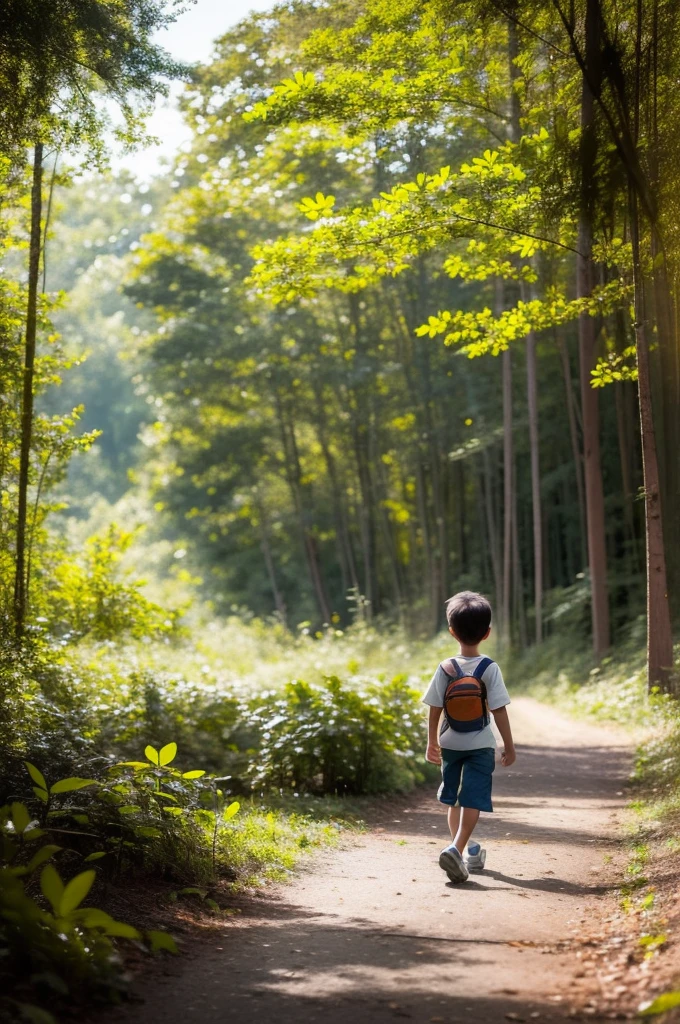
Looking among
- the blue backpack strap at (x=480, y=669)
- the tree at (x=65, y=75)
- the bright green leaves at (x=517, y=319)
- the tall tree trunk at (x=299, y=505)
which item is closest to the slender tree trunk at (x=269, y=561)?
the tall tree trunk at (x=299, y=505)

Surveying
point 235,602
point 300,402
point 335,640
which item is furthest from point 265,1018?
point 235,602

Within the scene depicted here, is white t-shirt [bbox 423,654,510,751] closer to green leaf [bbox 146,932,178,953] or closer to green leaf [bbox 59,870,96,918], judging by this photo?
green leaf [bbox 146,932,178,953]

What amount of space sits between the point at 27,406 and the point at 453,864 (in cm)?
496

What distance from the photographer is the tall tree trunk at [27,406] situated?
26.1ft

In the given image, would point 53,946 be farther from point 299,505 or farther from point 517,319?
point 299,505

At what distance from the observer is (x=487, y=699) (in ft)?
19.8

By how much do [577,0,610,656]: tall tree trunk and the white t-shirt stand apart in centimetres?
413

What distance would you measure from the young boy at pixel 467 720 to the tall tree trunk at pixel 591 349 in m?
3.97

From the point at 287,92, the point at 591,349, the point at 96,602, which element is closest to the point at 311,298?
the point at 287,92

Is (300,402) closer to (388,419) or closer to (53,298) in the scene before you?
(388,419)

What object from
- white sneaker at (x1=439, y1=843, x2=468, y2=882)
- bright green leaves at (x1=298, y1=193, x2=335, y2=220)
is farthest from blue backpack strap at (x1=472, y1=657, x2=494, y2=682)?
bright green leaves at (x1=298, y1=193, x2=335, y2=220)

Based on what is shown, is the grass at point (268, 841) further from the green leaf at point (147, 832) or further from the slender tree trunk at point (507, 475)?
the slender tree trunk at point (507, 475)

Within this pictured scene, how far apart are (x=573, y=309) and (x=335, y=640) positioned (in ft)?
57.9

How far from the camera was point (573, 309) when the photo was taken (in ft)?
34.0
